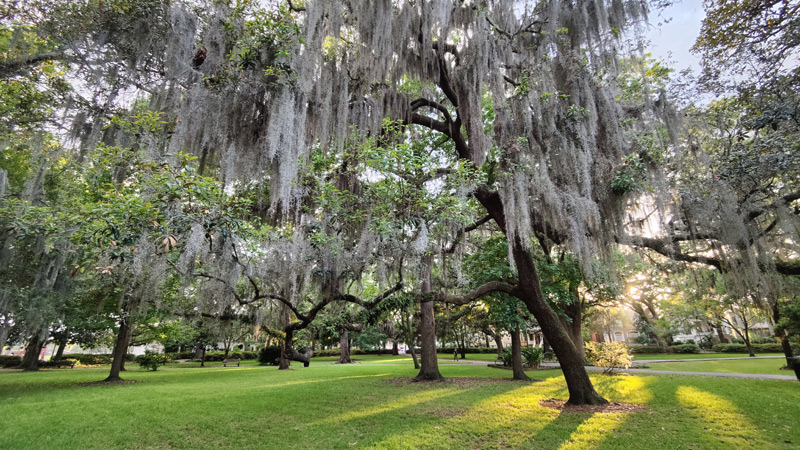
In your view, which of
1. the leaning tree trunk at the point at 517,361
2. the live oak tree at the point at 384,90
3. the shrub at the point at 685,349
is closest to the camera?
the live oak tree at the point at 384,90

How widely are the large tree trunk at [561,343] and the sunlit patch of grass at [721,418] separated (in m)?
1.50

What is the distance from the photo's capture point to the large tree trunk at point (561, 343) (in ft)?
20.4

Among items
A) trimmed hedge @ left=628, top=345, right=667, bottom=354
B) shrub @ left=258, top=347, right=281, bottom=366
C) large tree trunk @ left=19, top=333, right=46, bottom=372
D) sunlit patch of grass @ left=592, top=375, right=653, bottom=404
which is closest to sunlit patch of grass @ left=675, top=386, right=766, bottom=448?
sunlit patch of grass @ left=592, top=375, right=653, bottom=404

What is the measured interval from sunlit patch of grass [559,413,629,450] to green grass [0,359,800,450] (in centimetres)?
2

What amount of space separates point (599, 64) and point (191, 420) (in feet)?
30.0

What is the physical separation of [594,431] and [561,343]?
5.33 feet

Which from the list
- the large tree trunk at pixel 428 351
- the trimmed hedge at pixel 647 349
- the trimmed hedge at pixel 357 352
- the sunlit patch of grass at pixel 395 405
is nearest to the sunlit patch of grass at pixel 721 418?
the sunlit patch of grass at pixel 395 405

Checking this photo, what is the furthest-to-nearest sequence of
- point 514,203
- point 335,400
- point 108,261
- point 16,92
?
point 335,400, point 16,92, point 514,203, point 108,261

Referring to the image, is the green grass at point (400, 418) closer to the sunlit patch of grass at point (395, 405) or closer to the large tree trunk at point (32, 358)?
the sunlit patch of grass at point (395, 405)

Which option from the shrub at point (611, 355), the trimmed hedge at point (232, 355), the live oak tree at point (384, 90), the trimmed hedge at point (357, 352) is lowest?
the trimmed hedge at point (357, 352)

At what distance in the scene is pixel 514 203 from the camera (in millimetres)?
5465

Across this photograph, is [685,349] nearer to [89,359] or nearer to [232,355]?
[232,355]

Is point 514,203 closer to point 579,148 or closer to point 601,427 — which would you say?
point 579,148

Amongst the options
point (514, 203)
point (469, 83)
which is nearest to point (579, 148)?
point (514, 203)
